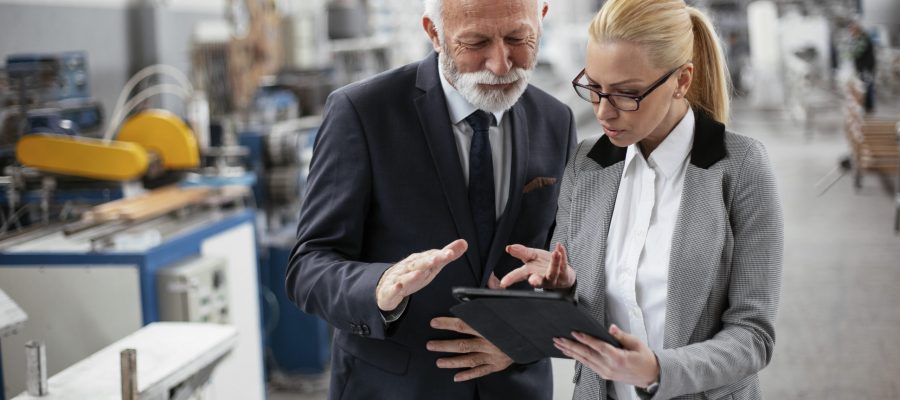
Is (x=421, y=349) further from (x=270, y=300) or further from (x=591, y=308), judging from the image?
(x=270, y=300)

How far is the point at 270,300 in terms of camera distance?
194 inches

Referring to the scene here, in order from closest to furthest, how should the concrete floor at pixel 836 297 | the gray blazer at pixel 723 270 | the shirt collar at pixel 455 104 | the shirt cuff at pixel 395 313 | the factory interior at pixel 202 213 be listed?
the gray blazer at pixel 723 270 < the shirt cuff at pixel 395 313 < the shirt collar at pixel 455 104 < the factory interior at pixel 202 213 < the concrete floor at pixel 836 297

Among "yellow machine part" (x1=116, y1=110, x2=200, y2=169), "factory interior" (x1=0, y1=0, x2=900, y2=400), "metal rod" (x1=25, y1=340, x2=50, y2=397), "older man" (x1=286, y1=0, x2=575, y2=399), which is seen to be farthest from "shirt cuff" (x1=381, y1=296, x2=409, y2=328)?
"yellow machine part" (x1=116, y1=110, x2=200, y2=169)

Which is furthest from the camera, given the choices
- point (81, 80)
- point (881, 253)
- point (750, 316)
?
point (881, 253)

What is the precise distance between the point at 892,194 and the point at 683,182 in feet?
21.8

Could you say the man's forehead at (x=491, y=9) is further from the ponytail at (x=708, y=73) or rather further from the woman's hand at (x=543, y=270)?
the woman's hand at (x=543, y=270)

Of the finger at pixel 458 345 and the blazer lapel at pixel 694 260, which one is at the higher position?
the blazer lapel at pixel 694 260

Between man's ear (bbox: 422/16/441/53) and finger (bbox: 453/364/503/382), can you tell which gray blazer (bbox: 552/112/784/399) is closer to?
finger (bbox: 453/364/503/382)

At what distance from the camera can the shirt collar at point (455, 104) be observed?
1868 mm

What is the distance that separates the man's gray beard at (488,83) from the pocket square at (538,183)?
6.2 inches

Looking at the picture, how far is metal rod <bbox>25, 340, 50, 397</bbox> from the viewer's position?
2164 millimetres

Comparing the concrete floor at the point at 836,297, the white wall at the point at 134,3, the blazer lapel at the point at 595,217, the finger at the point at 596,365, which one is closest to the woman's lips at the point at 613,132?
the blazer lapel at the point at 595,217

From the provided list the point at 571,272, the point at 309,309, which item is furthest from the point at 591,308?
the point at 309,309

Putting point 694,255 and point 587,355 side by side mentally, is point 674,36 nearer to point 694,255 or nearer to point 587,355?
point 694,255
